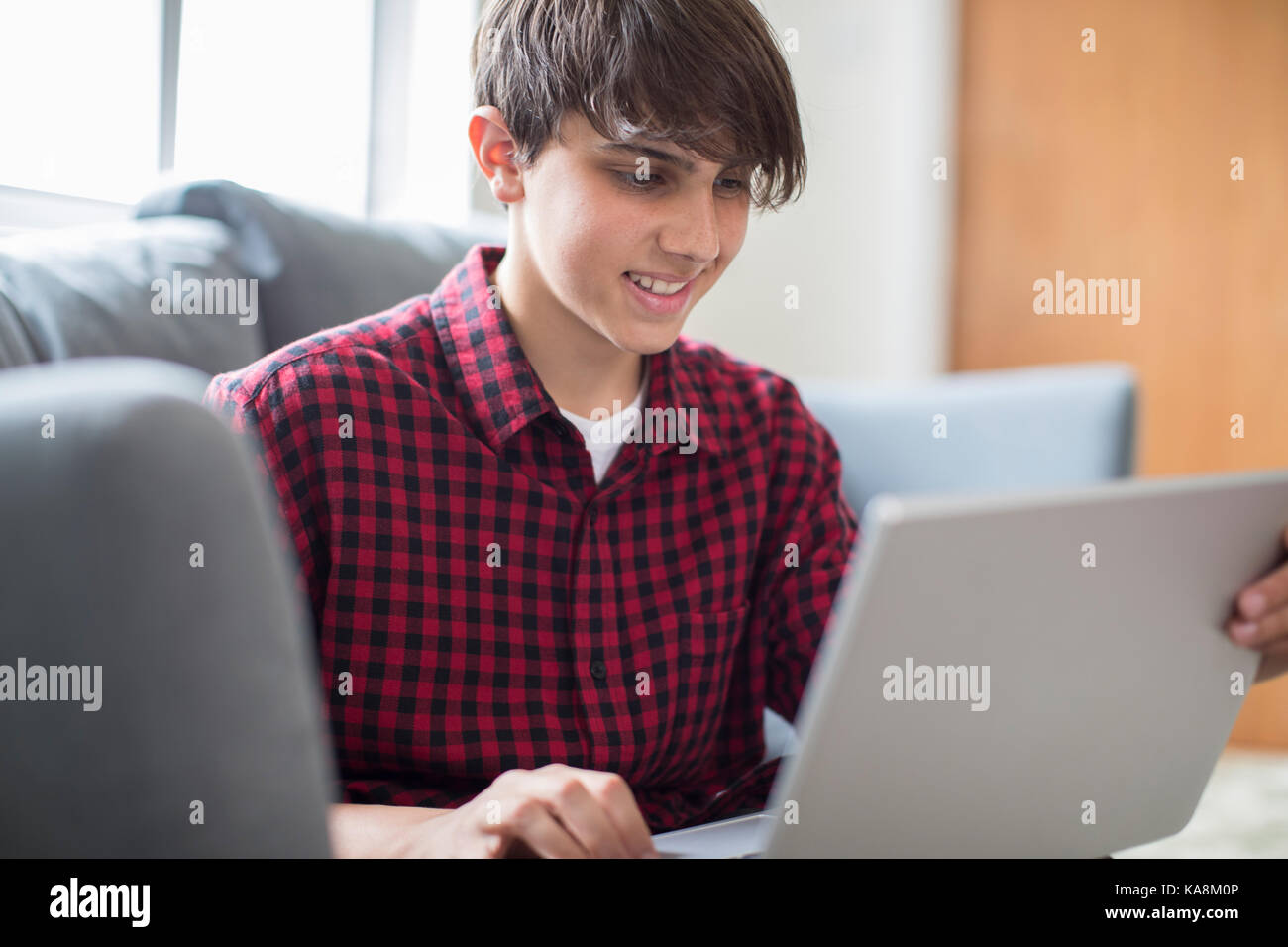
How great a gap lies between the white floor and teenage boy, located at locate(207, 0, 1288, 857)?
1.25m

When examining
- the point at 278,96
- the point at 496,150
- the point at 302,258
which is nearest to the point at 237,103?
the point at 278,96

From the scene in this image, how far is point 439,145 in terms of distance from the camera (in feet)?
6.88

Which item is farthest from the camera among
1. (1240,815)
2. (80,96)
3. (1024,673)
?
(1240,815)

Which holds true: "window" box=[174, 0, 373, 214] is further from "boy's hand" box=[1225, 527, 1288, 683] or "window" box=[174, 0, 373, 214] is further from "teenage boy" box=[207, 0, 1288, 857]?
"boy's hand" box=[1225, 527, 1288, 683]

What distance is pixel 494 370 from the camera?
940mm

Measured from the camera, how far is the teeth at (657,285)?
0.93m

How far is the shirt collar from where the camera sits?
0.93m

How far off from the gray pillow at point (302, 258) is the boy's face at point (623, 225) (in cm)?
37

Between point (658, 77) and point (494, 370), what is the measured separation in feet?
0.87

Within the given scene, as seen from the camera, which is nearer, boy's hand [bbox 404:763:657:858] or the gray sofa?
the gray sofa

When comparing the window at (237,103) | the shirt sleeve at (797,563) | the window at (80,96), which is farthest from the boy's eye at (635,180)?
the window at (80,96)

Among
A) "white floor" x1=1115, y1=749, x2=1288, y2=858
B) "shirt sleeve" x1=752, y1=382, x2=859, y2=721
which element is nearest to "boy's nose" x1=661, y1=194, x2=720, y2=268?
"shirt sleeve" x1=752, y1=382, x2=859, y2=721

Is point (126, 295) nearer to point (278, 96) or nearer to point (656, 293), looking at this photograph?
point (656, 293)
